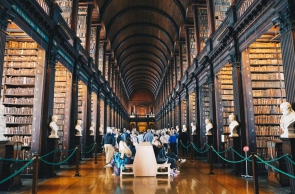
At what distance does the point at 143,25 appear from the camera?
815 inches

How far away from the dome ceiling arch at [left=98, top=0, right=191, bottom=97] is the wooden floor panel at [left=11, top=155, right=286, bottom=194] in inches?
A: 406

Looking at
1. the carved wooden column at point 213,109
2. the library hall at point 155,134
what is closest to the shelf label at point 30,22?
the library hall at point 155,134

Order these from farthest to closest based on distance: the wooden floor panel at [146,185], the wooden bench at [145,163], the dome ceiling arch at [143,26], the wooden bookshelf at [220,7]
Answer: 1. the dome ceiling arch at [143,26]
2. the wooden bookshelf at [220,7]
3. the wooden bench at [145,163]
4. the wooden floor panel at [146,185]

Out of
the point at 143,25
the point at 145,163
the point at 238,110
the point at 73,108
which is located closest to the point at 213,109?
the point at 238,110

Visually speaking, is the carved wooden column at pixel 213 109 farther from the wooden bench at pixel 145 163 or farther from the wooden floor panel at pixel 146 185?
the wooden bench at pixel 145 163

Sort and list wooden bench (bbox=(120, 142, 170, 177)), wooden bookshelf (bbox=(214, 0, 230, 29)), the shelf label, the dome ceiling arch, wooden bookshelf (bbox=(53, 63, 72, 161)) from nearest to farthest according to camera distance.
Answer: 1. the shelf label
2. wooden bench (bbox=(120, 142, 170, 177))
3. wooden bookshelf (bbox=(53, 63, 72, 161))
4. wooden bookshelf (bbox=(214, 0, 230, 29))
5. the dome ceiling arch

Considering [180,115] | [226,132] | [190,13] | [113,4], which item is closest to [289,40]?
[226,132]

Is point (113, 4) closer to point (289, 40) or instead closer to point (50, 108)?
point (50, 108)

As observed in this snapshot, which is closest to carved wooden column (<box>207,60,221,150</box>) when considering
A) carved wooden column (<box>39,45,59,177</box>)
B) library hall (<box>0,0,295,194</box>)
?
library hall (<box>0,0,295,194</box>)

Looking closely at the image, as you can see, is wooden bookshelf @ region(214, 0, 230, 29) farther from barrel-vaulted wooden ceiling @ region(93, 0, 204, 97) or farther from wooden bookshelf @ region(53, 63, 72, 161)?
wooden bookshelf @ region(53, 63, 72, 161)

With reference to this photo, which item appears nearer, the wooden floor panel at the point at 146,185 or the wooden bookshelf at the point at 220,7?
the wooden floor panel at the point at 146,185

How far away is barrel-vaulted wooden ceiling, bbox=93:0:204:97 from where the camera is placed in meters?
15.0

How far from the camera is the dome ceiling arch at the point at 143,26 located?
15.7m

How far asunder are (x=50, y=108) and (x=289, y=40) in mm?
5798
